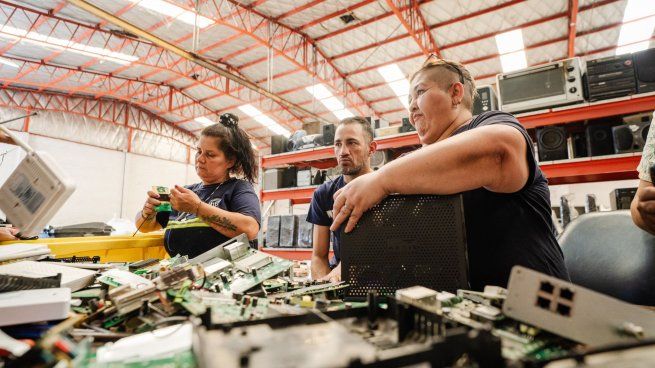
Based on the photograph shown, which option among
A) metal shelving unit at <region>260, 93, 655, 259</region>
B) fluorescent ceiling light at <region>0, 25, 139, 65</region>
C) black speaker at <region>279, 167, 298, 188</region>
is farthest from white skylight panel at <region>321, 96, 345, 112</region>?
metal shelving unit at <region>260, 93, 655, 259</region>

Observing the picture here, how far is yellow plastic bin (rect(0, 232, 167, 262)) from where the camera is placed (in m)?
1.90

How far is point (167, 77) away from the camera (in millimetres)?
10234

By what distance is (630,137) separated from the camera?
2691 millimetres

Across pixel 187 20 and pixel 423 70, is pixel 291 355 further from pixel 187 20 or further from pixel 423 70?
pixel 187 20

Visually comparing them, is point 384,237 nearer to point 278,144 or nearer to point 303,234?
point 303,234

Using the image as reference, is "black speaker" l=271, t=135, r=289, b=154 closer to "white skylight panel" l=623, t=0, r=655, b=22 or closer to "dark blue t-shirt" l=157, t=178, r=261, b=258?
"dark blue t-shirt" l=157, t=178, r=261, b=258

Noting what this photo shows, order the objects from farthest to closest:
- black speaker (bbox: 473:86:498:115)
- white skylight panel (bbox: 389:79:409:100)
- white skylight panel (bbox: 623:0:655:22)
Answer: white skylight panel (bbox: 389:79:409:100)
white skylight panel (bbox: 623:0:655:22)
black speaker (bbox: 473:86:498:115)

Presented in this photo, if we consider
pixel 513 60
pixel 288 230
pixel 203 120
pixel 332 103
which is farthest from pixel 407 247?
pixel 203 120

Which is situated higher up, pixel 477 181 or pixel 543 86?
pixel 543 86

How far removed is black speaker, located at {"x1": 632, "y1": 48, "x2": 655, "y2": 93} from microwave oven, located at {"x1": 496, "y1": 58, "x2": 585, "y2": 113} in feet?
1.24

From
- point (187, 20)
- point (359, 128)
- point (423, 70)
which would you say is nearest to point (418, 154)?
point (423, 70)

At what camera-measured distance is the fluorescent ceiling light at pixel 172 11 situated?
6105 mm

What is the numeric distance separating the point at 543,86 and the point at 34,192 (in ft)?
12.2

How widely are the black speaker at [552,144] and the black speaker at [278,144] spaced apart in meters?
3.19
